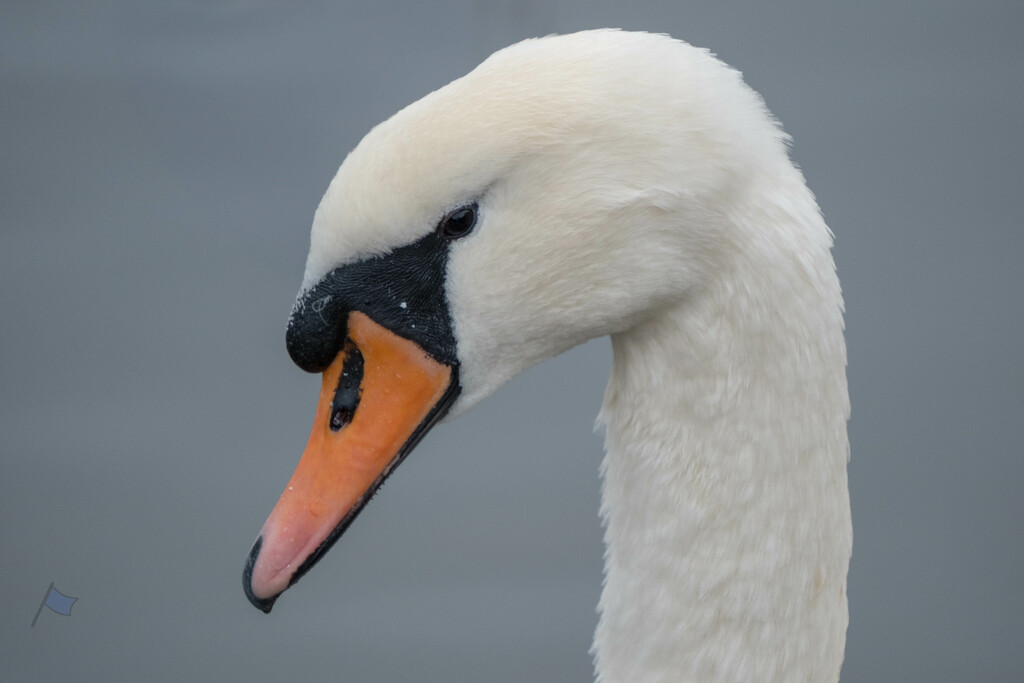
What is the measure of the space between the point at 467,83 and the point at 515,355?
0.97ft

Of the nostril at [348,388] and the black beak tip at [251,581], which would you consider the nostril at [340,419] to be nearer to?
the nostril at [348,388]

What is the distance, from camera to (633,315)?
1.18 meters

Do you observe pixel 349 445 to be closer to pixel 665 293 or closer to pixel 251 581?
pixel 251 581

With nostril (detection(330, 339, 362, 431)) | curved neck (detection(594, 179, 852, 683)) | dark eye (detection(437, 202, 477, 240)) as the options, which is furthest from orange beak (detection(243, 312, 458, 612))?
curved neck (detection(594, 179, 852, 683))

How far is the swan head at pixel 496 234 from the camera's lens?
1.07m

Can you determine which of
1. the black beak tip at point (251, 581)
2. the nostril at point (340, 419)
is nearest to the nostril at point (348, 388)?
the nostril at point (340, 419)

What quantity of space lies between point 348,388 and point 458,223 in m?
0.22

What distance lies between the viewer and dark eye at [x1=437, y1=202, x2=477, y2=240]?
3.60ft

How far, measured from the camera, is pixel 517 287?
1140 mm

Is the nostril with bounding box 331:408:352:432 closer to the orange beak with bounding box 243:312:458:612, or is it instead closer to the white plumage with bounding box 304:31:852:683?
the orange beak with bounding box 243:312:458:612

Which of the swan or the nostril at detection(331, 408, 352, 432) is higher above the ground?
the swan

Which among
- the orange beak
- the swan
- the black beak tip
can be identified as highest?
the swan

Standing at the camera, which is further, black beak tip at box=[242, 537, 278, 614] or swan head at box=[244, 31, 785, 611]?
black beak tip at box=[242, 537, 278, 614]

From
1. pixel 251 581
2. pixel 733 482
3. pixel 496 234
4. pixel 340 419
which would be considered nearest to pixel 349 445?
pixel 340 419
